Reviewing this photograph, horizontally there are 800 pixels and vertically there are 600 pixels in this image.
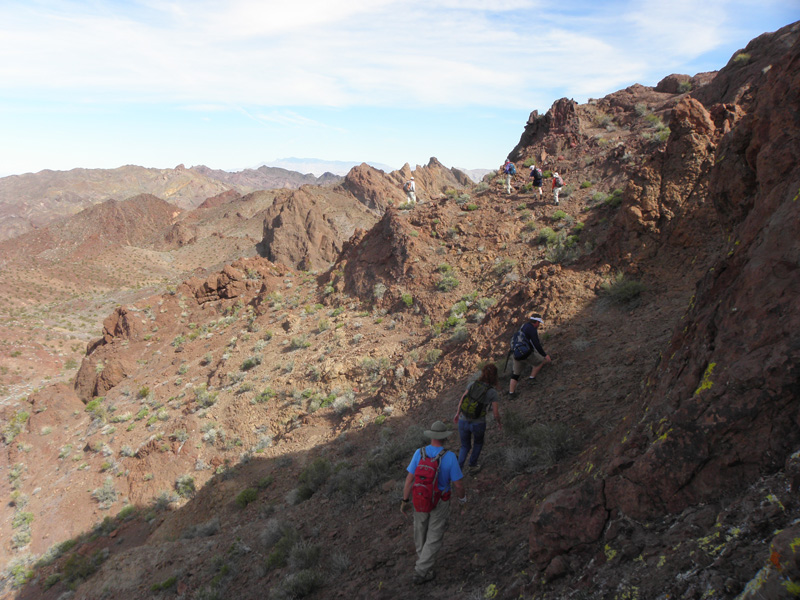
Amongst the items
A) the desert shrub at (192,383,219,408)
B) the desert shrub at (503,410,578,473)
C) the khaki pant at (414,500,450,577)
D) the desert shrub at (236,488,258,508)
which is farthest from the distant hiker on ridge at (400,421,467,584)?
the desert shrub at (192,383,219,408)

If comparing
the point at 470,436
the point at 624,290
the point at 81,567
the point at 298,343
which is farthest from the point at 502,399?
the point at 81,567

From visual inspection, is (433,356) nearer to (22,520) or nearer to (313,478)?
(313,478)

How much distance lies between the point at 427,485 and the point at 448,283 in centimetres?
985

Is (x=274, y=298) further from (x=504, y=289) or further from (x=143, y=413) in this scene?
(x=504, y=289)

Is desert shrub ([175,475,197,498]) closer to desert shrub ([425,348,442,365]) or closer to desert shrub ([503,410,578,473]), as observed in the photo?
desert shrub ([425,348,442,365])

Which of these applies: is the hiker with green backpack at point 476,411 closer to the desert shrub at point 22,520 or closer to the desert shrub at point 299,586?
the desert shrub at point 299,586

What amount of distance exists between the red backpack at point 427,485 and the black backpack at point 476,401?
55.1 inches

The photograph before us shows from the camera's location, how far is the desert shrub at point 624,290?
7984 millimetres

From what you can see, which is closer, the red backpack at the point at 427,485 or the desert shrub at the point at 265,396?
the red backpack at the point at 427,485

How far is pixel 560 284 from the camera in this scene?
9148 mm

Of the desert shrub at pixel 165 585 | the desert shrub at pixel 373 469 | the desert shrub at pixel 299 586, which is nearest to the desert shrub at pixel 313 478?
the desert shrub at pixel 373 469

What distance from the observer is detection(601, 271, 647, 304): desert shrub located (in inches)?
314

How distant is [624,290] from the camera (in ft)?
26.4

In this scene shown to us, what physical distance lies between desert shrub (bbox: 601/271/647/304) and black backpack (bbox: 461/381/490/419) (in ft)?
13.5
